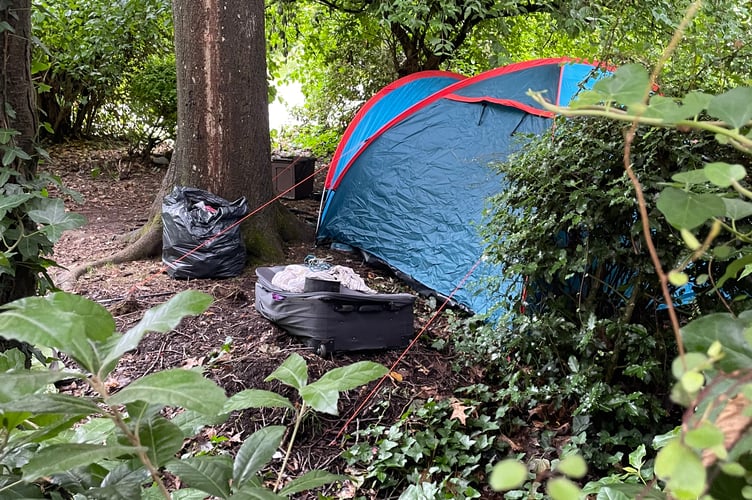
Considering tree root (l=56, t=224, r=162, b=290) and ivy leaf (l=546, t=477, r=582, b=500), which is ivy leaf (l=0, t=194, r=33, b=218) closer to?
ivy leaf (l=546, t=477, r=582, b=500)

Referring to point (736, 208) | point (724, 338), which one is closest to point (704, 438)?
point (724, 338)

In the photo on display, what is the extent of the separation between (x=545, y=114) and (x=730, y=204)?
358 centimetres

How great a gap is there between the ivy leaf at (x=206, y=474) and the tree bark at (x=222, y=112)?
386cm

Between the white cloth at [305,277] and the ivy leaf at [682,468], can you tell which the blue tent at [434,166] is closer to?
the white cloth at [305,277]

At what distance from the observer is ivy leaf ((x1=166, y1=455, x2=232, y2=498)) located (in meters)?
0.71

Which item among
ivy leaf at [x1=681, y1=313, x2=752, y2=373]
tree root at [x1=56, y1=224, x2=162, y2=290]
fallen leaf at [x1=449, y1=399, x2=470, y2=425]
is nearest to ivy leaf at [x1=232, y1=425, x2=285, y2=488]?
ivy leaf at [x1=681, y1=313, x2=752, y2=373]

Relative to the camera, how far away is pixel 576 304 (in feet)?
9.80

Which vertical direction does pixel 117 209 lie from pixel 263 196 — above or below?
below

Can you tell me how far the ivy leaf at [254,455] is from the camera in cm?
75

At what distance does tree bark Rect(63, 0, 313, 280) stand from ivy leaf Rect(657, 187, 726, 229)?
4237 mm

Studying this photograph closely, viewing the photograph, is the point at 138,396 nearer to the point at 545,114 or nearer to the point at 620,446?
the point at 620,446

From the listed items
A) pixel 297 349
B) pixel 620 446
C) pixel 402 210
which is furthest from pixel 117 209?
pixel 620 446

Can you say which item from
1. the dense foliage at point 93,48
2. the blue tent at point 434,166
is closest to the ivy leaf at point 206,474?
the blue tent at point 434,166

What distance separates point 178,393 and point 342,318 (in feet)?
8.58
